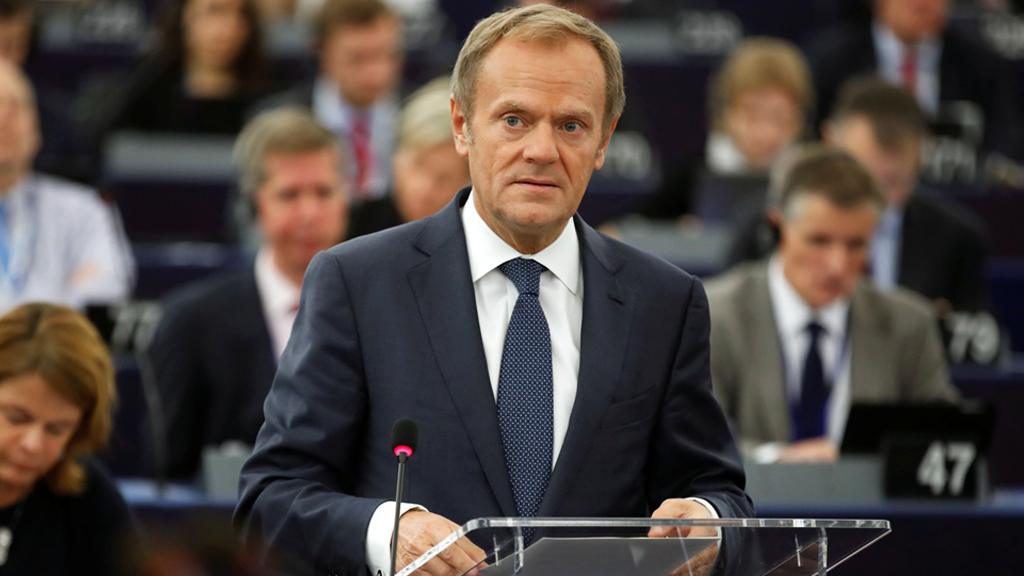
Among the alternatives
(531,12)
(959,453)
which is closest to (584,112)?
(531,12)

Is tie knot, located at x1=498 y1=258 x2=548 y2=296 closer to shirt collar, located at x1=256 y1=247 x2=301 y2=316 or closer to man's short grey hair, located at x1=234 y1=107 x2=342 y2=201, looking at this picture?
shirt collar, located at x1=256 y1=247 x2=301 y2=316

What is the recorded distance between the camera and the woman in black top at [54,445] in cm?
354

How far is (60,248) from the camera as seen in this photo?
20.3 feet

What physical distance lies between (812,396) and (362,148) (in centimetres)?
260

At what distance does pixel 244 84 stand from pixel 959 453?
4.02 m

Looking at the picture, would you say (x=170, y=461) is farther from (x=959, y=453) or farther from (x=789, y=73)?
(x=789, y=73)

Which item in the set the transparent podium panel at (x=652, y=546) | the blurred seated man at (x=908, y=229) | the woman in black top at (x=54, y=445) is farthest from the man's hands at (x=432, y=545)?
the blurred seated man at (x=908, y=229)

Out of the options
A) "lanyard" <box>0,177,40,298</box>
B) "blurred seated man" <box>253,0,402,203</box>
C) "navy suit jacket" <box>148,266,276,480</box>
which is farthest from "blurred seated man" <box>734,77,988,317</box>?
"lanyard" <box>0,177,40,298</box>

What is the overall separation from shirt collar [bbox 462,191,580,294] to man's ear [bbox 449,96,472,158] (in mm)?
87

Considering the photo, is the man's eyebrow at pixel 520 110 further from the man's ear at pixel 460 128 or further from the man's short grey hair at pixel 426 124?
the man's short grey hair at pixel 426 124

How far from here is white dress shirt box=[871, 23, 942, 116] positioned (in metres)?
7.94

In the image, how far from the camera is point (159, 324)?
4.66 metres

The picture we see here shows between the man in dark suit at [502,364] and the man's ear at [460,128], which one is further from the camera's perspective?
the man's ear at [460,128]

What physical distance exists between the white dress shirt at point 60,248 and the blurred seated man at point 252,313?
1.36 meters
